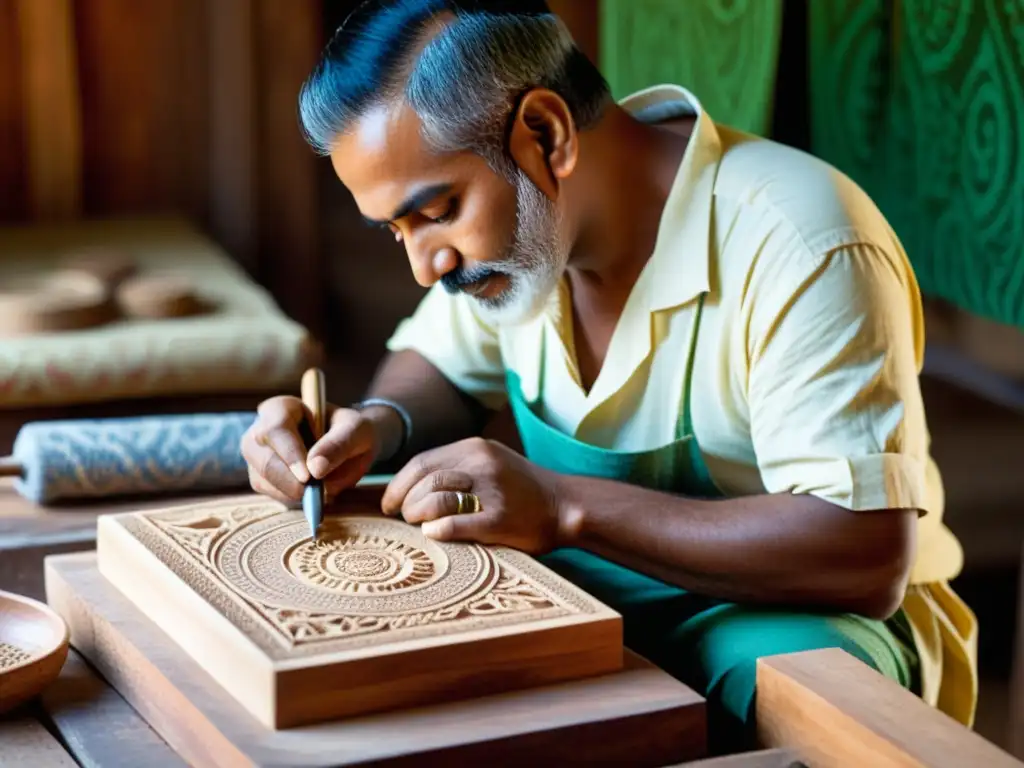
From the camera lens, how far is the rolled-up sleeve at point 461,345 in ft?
8.20

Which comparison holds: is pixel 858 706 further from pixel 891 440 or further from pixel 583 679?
pixel 891 440

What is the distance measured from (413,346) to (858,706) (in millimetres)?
1238

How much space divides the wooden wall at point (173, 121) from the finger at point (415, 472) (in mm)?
2436

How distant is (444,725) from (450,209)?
76cm

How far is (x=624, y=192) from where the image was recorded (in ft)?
7.13

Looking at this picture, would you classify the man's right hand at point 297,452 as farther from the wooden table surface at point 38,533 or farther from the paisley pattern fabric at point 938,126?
the paisley pattern fabric at point 938,126

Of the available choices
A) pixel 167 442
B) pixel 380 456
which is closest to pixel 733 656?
pixel 380 456

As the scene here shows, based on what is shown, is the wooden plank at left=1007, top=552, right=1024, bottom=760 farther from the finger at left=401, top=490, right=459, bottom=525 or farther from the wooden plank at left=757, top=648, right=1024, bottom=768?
the finger at left=401, top=490, right=459, bottom=525

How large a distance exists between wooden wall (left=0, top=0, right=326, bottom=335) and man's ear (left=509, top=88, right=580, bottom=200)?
2247 mm

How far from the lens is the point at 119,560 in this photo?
186 centimetres

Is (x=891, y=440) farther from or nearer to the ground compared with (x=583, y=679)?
farther from the ground

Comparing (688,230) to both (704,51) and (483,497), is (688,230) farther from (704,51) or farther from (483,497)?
(704,51)

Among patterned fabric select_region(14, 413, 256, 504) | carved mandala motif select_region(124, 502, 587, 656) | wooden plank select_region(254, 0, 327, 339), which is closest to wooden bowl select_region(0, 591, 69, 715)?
carved mandala motif select_region(124, 502, 587, 656)

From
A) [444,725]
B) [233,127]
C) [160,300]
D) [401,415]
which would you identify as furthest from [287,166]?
[444,725]
